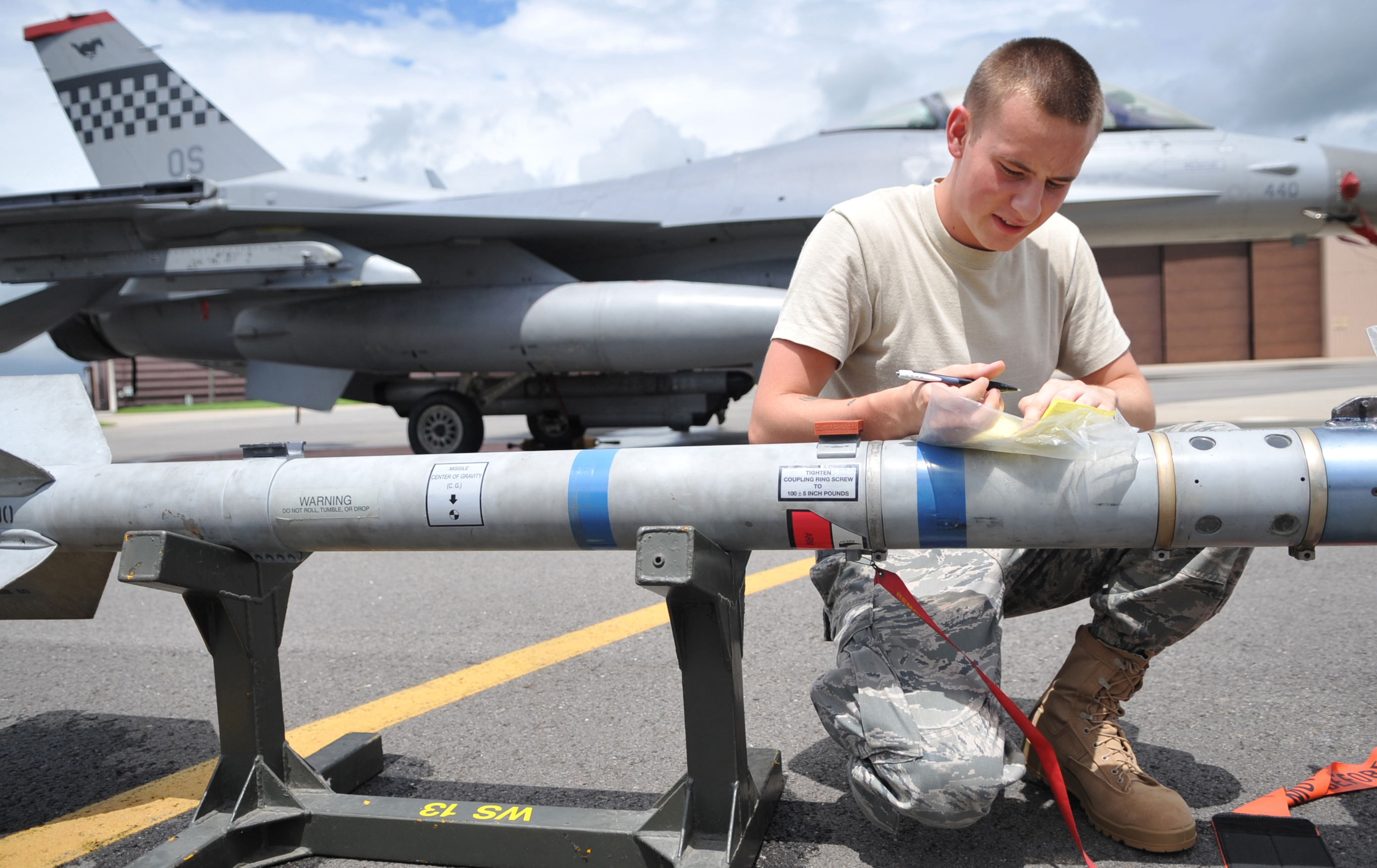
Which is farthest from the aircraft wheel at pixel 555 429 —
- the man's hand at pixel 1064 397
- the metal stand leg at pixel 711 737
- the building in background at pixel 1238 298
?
the building in background at pixel 1238 298

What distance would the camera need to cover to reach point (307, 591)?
13.9 ft

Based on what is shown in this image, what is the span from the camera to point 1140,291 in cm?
2891

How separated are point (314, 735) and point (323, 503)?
99cm

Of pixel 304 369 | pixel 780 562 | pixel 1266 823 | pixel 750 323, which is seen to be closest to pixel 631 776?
pixel 1266 823

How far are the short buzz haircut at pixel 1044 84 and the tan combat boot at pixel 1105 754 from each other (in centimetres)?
108

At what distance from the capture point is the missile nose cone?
6.91 metres

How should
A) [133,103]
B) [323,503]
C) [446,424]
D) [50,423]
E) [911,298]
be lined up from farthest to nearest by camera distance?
[133,103], [446,424], [50,423], [911,298], [323,503]

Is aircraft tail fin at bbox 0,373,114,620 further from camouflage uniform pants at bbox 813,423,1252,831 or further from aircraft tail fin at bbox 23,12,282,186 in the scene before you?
aircraft tail fin at bbox 23,12,282,186

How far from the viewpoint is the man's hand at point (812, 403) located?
5.40ft

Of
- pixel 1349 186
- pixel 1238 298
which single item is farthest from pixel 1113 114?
pixel 1238 298

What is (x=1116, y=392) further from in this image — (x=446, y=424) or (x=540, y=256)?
(x=540, y=256)

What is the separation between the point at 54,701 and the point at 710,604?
2392mm

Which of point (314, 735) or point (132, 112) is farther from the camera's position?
point (132, 112)

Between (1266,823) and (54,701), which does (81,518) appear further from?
(1266,823)
